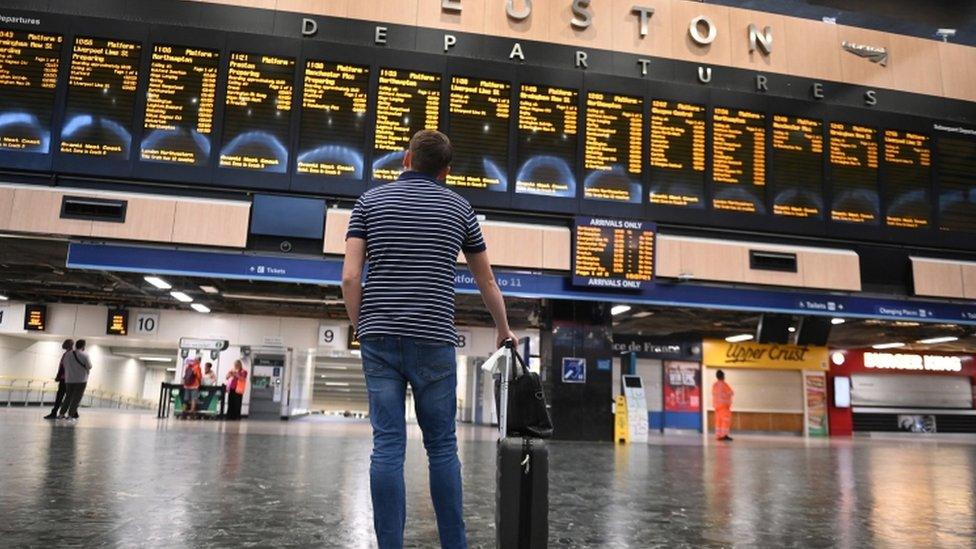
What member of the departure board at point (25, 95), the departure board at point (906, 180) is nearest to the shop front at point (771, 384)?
the departure board at point (906, 180)

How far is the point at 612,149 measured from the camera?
9930 millimetres

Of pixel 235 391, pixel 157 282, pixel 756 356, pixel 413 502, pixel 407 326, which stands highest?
pixel 157 282

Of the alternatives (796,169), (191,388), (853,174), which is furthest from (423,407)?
(191,388)

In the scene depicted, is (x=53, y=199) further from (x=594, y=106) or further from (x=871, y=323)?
(x=871, y=323)

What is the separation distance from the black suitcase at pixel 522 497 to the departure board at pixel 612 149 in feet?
25.1

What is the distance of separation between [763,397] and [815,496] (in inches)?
743

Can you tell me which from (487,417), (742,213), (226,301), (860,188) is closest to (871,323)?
(860,188)

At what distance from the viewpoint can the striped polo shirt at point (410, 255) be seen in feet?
7.76

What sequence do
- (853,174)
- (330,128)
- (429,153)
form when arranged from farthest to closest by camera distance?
(853,174) → (330,128) → (429,153)

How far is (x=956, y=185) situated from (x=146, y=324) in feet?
68.7

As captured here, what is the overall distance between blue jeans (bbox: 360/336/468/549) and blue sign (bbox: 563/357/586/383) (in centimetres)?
919

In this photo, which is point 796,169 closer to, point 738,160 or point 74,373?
point 738,160

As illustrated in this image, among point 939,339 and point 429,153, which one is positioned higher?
point 939,339

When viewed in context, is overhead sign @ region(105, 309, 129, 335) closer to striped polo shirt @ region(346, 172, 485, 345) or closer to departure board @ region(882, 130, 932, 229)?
departure board @ region(882, 130, 932, 229)
